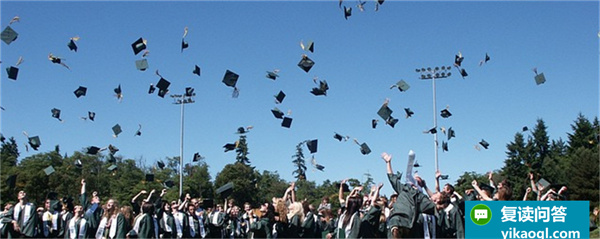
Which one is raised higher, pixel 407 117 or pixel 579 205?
pixel 407 117

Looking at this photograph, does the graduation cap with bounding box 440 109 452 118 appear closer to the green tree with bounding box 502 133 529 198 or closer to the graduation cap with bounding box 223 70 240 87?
the graduation cap with bounding box 223 70 240 87

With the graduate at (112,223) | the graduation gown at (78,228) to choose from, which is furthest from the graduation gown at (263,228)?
the graduation gown at (78,228)


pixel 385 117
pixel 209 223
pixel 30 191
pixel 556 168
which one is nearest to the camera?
pixel 385 117

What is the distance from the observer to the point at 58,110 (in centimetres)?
1873

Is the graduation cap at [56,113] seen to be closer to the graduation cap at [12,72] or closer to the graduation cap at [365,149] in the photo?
the graduation cap at [12,72]

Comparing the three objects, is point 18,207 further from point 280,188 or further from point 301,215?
point 280,188

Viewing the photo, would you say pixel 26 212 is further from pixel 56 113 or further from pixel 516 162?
pixel 516 162

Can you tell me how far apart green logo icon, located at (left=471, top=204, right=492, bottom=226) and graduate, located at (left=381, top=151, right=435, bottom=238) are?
0.94m

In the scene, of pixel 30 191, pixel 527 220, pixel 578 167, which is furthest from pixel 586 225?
pixel 578 167

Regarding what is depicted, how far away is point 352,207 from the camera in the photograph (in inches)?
408

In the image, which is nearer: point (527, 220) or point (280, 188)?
point (527, 220)

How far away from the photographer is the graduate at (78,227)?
578 inches

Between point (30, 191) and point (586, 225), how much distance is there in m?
37.4

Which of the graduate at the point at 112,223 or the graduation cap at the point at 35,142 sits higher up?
the graduation cap at the point at 35,142
